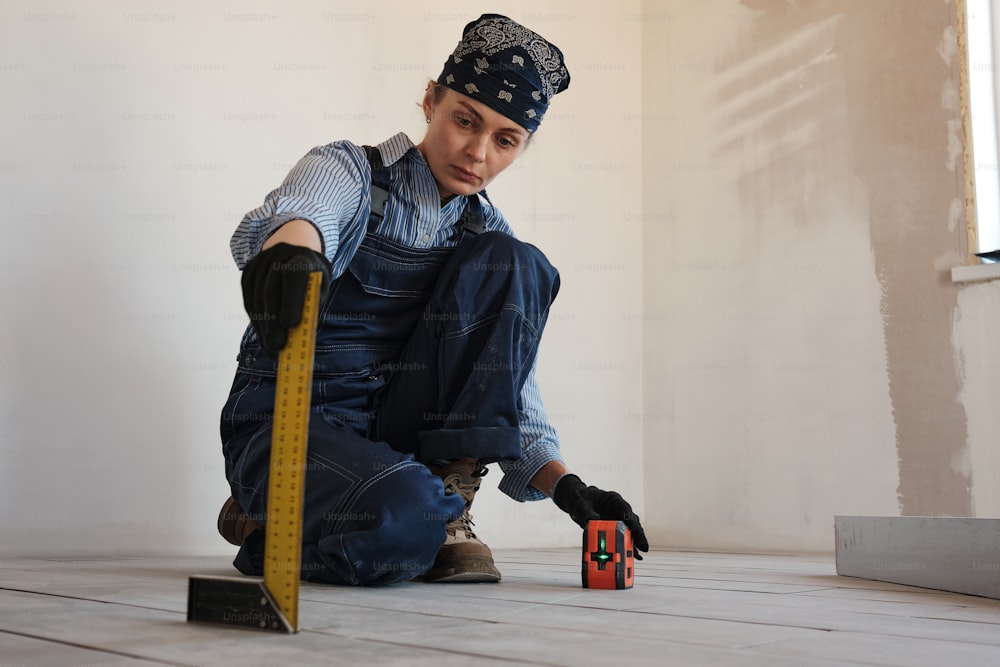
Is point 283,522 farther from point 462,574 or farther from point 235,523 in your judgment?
point 235,523

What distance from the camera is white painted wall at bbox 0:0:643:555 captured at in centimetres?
204

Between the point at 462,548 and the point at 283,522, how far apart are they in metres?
0.62

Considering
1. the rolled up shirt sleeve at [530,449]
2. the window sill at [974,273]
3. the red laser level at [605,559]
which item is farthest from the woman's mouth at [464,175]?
the window sill at [974,273]

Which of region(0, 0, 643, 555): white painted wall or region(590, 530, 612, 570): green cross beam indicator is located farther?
region(0, 0, 643, 555): white painted wall

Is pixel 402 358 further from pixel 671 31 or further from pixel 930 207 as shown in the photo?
pixel 671 31

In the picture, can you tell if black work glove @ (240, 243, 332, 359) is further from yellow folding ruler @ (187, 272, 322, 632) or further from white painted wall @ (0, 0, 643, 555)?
white painted wall @ (0, 0, 643, 555)

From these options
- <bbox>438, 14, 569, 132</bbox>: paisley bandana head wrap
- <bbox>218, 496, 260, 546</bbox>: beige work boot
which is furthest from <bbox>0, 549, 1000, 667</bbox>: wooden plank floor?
<bbox>438, 14, 569, 132</bbox>: paisley bandana head wrap

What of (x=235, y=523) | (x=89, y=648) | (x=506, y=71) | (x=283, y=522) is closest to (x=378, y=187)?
(x=506, y=71)

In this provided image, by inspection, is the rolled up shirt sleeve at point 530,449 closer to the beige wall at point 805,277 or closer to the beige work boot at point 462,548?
the beige work boot at point 462,548

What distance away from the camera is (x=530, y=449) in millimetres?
1618

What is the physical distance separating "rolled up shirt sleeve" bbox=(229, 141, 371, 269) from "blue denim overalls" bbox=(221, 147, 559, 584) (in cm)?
9

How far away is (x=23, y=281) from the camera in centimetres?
204

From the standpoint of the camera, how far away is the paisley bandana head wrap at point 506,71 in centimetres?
159

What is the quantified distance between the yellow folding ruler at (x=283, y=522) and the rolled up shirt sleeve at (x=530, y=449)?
0.71m
